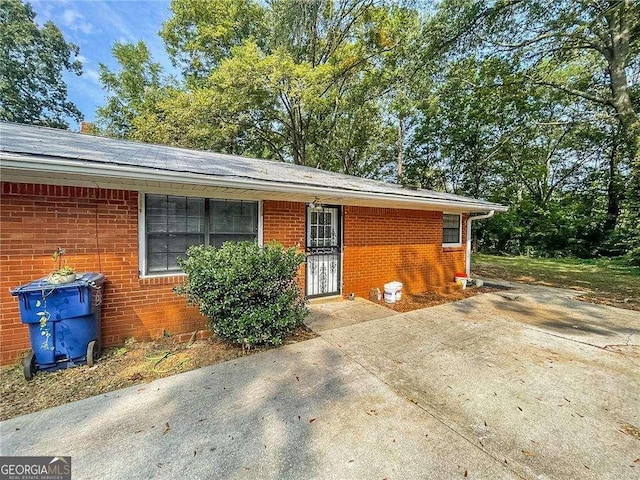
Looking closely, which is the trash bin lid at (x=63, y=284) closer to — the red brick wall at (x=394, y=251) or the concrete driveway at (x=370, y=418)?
the concrete driveway at (x=370, y=418)

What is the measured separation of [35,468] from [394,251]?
661 centimetres

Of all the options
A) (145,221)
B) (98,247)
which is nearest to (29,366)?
(98,247)

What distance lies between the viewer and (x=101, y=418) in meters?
2.55

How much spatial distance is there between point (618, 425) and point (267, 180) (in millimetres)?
4712

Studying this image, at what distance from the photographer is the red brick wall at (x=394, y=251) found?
21.3 ft

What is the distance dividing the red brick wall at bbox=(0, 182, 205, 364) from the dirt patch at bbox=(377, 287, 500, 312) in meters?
4.12

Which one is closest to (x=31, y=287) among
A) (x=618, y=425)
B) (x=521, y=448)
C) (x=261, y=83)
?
(x=521, y=448)

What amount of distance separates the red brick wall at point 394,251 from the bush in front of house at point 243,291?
2.66 meters

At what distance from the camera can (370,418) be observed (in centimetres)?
253

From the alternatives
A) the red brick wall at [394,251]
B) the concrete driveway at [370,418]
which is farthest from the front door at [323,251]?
the concrete driveway at [370,418]

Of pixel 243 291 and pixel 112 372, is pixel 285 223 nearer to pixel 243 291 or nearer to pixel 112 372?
pixel 243 291

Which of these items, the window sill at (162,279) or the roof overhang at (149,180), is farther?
the window sill at (162,279)

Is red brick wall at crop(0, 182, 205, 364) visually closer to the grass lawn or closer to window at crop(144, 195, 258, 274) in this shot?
window at crop(144, 195, 258, 274)

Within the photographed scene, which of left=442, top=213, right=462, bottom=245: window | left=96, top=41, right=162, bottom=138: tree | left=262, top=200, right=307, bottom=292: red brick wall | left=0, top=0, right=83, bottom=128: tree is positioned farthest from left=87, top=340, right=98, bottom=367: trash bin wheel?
left=0, top=0, right=83, bottom=128: tree
